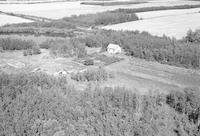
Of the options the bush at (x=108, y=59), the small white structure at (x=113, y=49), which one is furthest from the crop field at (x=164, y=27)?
the bush at (x=108, y=59)

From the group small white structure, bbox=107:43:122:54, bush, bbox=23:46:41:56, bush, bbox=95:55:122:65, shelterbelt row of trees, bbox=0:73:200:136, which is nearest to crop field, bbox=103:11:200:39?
small white structure, bbox=107:43:122:54

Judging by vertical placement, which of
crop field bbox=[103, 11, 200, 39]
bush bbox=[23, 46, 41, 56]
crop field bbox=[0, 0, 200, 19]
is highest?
crop field bbox=[0, 0, 200, 19]

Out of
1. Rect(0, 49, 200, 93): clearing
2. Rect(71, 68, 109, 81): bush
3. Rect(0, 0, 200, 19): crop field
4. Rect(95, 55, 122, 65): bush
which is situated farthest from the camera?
Rect(0, 0, 200, 19): crop field

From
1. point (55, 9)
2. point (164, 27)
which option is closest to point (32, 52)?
point (164, 27)

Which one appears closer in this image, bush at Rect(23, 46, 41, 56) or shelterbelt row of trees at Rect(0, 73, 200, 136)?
shelterbelt row of trees at Rect(0, 73, 200, 136)

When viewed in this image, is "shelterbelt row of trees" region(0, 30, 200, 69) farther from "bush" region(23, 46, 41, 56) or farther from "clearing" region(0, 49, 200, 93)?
"bush" region(23, 46, 41, 56)

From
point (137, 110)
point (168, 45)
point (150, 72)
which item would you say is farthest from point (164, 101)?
point (168, 45)

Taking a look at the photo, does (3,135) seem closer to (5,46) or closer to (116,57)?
(116,57)

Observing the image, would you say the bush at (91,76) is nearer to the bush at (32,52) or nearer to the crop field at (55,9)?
the bush at (32,52)
